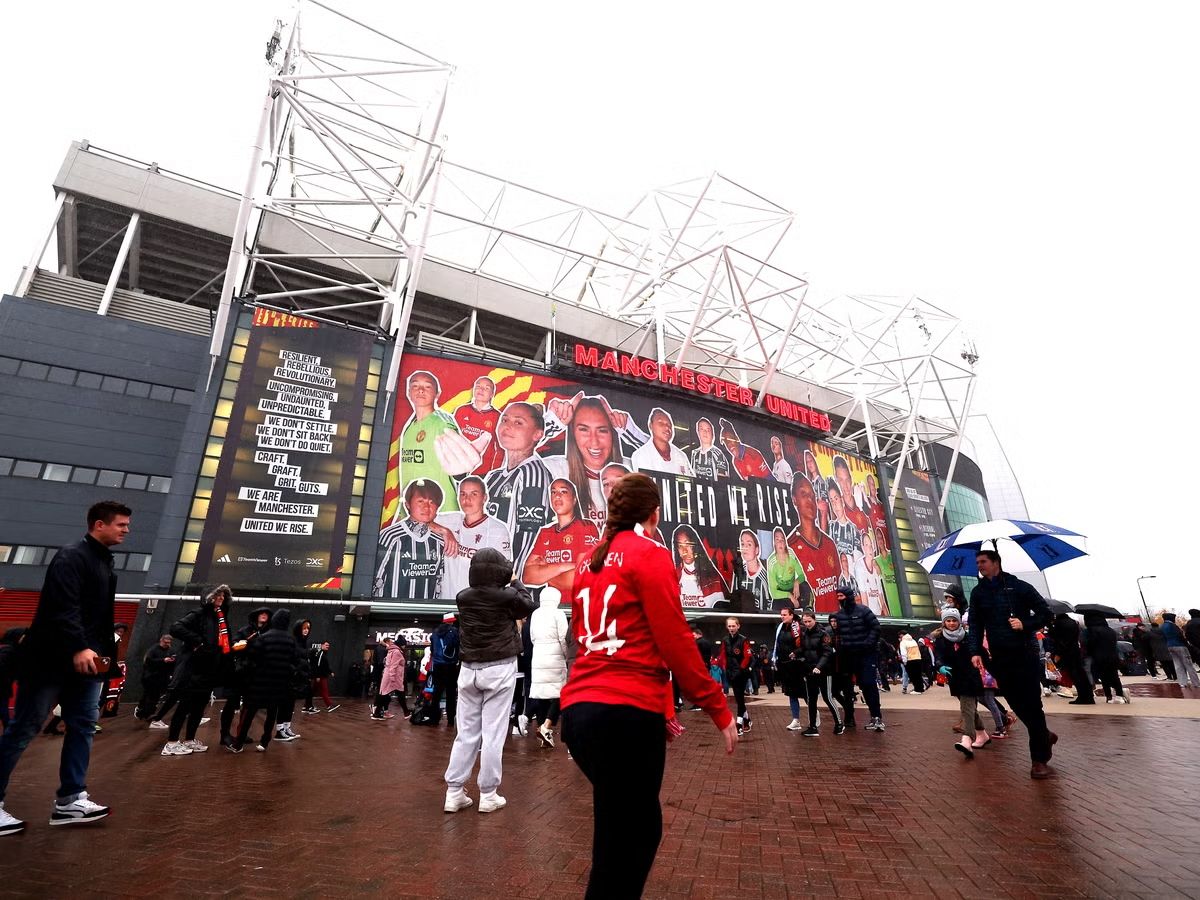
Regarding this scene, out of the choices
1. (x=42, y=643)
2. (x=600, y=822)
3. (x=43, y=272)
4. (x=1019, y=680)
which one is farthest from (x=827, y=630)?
(x=43, y=272)

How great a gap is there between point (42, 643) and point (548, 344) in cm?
2857

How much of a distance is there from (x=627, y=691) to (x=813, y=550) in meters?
Result: 31.2

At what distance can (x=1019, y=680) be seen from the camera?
5332 mm

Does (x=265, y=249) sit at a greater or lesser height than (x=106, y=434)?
greater

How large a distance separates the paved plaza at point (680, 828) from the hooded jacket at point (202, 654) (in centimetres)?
85

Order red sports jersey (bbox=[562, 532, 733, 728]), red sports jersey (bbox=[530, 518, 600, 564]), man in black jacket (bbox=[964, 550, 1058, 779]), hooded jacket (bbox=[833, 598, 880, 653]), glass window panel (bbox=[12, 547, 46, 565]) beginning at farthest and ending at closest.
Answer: red sports jersey (bbox=[530, 518, 600, 564]) < glass window panel (bbox=[12, 547, 46, 565]) < hooded jacket (bbox=[833, 598, 880, 653]) < man in black jacket (bbox=[964, 550, 1058, 779]) < red sports jersey (bbox=[562, 532, 733, 728])

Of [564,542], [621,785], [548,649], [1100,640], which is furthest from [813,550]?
[621,785]

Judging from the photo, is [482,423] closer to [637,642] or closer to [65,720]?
[65,720]

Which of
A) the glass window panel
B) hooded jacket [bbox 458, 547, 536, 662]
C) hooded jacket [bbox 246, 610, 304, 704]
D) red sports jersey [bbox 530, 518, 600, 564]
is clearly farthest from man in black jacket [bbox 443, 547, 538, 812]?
the glass window panel

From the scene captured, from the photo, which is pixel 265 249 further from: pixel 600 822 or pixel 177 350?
pixel 600 822

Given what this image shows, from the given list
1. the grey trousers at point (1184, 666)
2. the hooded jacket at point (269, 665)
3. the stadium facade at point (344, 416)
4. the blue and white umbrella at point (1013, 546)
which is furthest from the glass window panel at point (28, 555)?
the grey trousers at point (1184, 666)

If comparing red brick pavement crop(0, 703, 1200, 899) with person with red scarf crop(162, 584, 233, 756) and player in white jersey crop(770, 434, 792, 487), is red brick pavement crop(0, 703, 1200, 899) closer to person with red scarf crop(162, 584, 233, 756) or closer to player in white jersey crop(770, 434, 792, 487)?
person with red scarf crop(162, 584, 233, 756)

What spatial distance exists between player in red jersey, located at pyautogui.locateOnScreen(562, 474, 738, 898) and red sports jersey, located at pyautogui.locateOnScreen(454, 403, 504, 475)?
69.6 ft

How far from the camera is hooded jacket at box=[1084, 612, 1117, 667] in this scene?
11309mm
